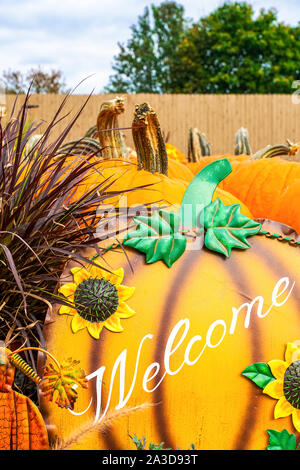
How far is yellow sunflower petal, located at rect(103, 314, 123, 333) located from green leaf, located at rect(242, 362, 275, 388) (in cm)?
21

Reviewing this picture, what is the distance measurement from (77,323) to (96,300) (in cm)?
5

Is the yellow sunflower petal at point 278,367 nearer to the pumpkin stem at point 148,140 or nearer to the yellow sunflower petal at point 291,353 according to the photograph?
the yellow sunflower petal at point 291,353

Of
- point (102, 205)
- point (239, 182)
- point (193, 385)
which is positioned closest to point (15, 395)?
point (193, 385)

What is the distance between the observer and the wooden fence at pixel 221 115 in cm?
1005

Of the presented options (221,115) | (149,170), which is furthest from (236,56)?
(149,170)

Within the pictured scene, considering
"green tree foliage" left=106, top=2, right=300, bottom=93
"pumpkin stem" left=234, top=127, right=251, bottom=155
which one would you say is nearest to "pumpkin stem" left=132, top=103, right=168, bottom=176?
"pumpkin stem" left=234, top=127, right=251, bottom=155

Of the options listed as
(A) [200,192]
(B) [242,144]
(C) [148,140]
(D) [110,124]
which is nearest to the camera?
(A) [200,192]

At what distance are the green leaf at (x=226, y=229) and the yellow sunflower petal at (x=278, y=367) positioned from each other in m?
0.20

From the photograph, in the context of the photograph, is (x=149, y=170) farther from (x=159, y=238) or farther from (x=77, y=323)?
(x=77, y=323)

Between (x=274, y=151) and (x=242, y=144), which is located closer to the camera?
(x=274, y=151)

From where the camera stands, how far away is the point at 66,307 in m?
0.89

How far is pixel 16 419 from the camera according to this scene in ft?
2.66

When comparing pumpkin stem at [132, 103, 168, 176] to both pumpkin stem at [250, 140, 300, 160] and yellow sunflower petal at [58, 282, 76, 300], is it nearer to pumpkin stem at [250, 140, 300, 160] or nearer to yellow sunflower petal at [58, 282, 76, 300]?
yellow sunflower petal at [58, 282, 76, 300]

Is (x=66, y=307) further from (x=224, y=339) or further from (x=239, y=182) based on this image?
(x=239, y=182)
